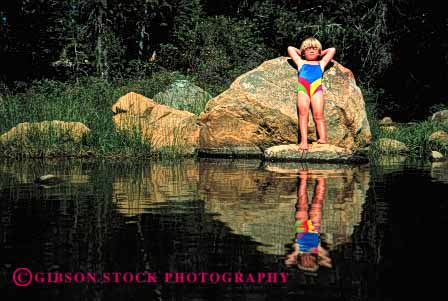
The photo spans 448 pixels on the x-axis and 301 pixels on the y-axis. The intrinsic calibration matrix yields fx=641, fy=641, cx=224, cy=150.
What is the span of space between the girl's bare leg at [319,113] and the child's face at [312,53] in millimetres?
695

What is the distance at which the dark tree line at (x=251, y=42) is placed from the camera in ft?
69.0

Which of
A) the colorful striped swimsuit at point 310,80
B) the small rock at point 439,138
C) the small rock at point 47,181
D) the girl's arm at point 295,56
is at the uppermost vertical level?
the girl's arm at point 295,56

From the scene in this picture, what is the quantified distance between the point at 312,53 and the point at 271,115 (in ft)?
4.19

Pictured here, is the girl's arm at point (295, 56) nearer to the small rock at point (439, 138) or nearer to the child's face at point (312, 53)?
the child's face at point (312, 53)

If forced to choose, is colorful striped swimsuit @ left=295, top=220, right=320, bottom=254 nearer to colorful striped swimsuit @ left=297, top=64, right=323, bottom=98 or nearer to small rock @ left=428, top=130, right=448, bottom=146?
colorful striped swimsuit @ left=297, top=64, right=323, bottom=98

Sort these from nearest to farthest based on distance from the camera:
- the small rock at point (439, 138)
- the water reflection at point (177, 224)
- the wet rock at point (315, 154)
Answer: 1. the water reflection at point (177, 224)
2. the wet rock at point (315, 154)
3. the small rock at point (439, 138)

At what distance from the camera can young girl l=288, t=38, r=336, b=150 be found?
10.6 metres

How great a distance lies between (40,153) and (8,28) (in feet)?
44.6

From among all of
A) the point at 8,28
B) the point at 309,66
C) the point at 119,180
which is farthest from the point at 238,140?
the point at 8,28

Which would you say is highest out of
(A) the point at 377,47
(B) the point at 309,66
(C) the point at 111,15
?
(C) the point at 111,15

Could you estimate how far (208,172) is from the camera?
315 inches

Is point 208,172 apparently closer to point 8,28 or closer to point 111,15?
point 8,28

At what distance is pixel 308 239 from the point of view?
11.5ft

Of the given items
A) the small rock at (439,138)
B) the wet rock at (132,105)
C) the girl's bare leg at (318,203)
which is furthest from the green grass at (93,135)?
the girl's bare leg at (318,203)
